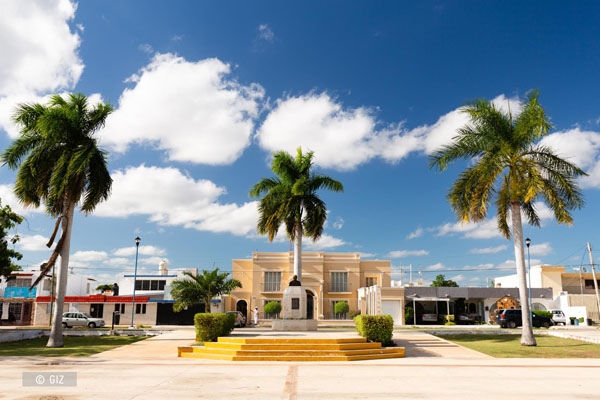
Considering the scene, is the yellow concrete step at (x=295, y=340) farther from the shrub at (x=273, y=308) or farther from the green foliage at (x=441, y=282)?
the green foliage at (x=441, y=282)

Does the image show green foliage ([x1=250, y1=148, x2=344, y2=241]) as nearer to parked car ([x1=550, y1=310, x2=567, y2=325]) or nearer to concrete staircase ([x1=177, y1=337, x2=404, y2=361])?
concrete staircase ([x1=177, y1=337, x2=404, y2=361])

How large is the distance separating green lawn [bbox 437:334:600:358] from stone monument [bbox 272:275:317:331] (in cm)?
806

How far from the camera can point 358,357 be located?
16344mm

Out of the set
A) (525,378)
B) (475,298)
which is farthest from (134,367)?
(475,298)

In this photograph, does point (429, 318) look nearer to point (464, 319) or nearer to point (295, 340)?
point (464, 319)

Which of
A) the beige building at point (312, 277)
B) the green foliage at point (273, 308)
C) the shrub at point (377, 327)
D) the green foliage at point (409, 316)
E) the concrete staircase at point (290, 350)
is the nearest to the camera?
the concrete staircase at point (290, 350)

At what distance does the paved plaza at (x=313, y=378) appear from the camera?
9875 mm

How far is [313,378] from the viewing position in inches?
477

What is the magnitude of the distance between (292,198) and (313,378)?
16954 mm

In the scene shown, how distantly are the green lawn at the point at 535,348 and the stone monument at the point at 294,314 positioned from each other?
806cm

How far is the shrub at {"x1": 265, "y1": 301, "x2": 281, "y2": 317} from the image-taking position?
4619 cm

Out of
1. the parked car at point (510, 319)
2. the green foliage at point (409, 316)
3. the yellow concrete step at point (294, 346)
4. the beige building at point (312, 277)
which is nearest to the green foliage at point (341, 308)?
the beige building at point (312, 277)

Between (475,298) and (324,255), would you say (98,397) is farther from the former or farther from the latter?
(475,298)

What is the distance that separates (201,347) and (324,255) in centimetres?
3261
